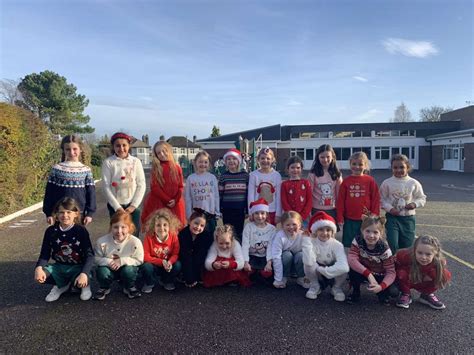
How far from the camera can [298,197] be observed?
4.36m

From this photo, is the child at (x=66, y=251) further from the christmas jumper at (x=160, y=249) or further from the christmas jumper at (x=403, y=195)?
the christmas jumper at (x=403, y=195)

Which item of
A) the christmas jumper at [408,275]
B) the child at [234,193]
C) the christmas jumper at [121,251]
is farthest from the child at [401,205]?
the christmas jumper at [121,251]

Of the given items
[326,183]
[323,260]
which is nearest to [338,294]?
[323,260]

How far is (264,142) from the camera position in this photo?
3397 cm

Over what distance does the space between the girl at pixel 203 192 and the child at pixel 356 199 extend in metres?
1.67

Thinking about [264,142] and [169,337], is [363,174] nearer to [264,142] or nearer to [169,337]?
[169,337]

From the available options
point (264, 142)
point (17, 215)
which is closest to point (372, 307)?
point (17, 215)

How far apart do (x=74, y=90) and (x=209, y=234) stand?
3282 cm

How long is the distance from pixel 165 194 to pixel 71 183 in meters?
1.14

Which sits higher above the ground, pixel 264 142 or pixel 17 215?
pixel 264 142

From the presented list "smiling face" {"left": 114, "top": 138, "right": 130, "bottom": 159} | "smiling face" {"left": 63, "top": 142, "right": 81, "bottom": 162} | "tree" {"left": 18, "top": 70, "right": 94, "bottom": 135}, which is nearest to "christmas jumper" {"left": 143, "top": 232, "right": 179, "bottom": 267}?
"smiling face" {"left": 114, "top": 138, "right": 130, "bottom": 159}

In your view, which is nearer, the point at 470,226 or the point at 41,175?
the point at 470,226

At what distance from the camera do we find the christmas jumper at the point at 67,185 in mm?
3863

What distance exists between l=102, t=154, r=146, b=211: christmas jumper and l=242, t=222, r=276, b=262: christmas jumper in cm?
149
